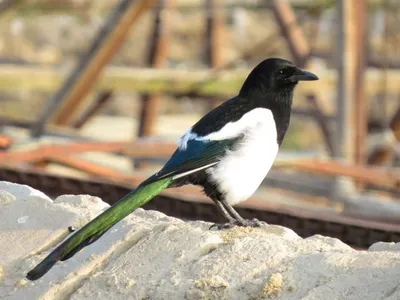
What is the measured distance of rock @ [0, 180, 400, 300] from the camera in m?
2.86

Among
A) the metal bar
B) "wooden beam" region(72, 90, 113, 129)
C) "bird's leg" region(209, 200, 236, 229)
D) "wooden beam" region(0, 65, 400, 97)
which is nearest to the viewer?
"bird's leg" region(209, 200, 236, 229)

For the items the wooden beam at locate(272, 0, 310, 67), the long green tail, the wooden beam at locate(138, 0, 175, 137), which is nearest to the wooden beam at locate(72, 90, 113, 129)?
the wooden beam at locate(138, 0, 175, 137)

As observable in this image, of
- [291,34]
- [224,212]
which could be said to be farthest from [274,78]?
[291,34]

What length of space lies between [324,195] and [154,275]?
14.2ft

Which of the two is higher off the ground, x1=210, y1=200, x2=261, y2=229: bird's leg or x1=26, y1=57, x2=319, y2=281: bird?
x1=26, y1=57, x2=319, y2=281: bird

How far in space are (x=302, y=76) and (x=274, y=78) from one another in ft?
Answer: 0.34

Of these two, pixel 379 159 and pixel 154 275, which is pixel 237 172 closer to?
pixel 154 275

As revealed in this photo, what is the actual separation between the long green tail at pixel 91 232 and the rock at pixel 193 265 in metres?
0.05

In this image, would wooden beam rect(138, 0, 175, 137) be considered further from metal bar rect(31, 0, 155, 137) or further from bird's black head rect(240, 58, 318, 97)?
bird's black head rect(240, 58, 318, 97)

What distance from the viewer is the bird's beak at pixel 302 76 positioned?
4148 millimetres

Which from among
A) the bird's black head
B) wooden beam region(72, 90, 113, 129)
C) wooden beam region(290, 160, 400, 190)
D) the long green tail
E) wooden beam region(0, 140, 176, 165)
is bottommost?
wooden beam region(72, 90, 113, 129)

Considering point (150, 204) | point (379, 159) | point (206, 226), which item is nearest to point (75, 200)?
point (206, 226)

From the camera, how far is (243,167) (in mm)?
3926

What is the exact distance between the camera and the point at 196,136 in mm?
3908
